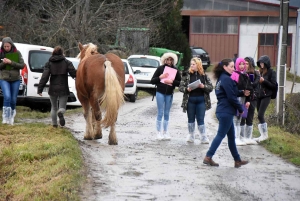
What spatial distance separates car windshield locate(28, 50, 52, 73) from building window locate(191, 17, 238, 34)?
116 feet

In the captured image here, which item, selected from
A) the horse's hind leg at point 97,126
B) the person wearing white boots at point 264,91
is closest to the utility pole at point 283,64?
the person wearing white boots at point 264,91

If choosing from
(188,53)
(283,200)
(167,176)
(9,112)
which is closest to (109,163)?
(167,176)

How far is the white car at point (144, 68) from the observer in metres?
30.4

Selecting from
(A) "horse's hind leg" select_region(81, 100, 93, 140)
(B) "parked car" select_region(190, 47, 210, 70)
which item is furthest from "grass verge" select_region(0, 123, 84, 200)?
(B) "parked car" select_region(190, 47, 210, 70)

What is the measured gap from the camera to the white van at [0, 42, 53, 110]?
63.0 feet

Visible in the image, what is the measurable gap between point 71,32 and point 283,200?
Result: 22599 millimetres

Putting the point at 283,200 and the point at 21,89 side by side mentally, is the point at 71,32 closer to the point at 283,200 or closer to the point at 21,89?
the point at 21,89

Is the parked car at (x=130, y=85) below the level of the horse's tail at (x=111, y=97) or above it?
below

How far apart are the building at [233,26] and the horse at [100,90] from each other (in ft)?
132

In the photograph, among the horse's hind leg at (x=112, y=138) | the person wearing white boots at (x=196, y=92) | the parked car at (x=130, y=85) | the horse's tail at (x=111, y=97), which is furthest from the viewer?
the parked car at (x=130, y=85)

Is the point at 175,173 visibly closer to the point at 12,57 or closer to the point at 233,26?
the point at 12,57

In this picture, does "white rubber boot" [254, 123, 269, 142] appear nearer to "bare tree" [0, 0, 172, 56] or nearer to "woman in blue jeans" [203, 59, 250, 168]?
"woman in blue jeans" [203, 59, 250, 168]

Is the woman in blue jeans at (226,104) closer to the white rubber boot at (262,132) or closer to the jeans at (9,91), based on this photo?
the white rubber boot at (262,132)

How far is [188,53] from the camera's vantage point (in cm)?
4581
